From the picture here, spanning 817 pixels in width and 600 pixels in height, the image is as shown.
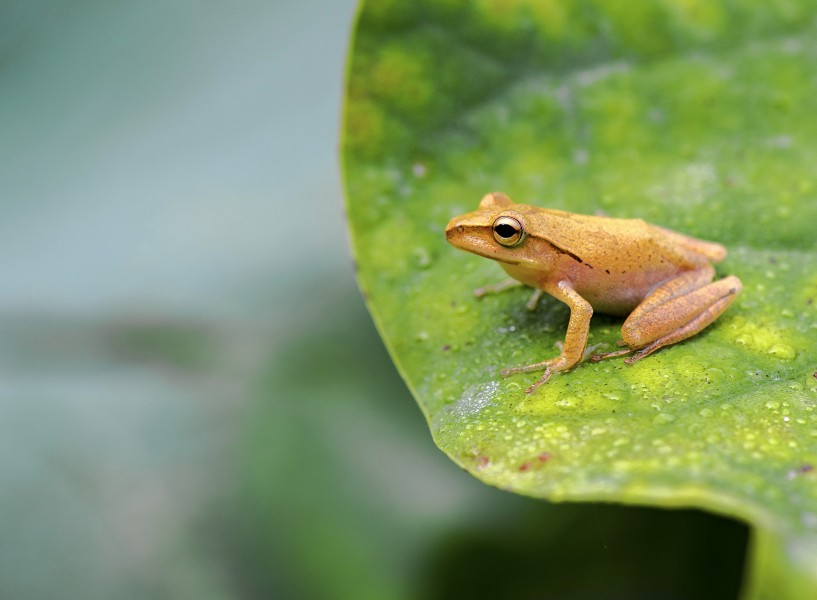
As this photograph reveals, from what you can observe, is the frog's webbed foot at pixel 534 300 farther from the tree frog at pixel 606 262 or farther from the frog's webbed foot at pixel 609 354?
the frog's webbed foot at pixel 609 354

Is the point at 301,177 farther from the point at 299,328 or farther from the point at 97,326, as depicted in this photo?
the point at 97,326

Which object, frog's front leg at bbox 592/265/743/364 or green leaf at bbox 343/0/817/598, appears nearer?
green leaf at bbox 343/0/817/598

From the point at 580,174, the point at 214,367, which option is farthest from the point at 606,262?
the point at 214,367

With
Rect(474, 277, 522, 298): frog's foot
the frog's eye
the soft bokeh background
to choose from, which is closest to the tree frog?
the frog's eye

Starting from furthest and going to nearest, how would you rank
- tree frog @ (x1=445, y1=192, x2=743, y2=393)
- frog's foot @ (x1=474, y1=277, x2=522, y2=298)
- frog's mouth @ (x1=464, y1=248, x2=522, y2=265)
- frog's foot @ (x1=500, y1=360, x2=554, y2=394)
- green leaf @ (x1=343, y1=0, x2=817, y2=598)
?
frog's foot @ (x1=474, y1=277, x2=522, y2=298) < frog's mouth @ (x1=464, y1=248, x2=522, y2=265) < tree frog @ (x1=445, y1=192, x2=743, y2=393) < frog's foot @ (x1=500, y1=360, x2=554, y2=394) < green leaf @ (x1=343, y1=0, x2=817, y2=598)

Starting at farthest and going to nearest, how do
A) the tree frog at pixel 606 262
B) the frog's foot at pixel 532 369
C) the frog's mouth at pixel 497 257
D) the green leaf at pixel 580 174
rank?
the frog's mouth at pixel 497 257
the tree frog at pixel 606 262
the frog's foot at pixel 532 369
the green leaf at pixel 580 174

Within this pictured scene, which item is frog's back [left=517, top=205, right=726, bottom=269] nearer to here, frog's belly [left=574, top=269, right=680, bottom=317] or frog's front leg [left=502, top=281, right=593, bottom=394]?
frog's belly [left=574, top=269, right=680, bottom=317]

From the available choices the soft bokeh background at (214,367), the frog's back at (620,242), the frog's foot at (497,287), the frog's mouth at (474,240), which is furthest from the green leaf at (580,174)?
the soft bokeh background at (214,367)
